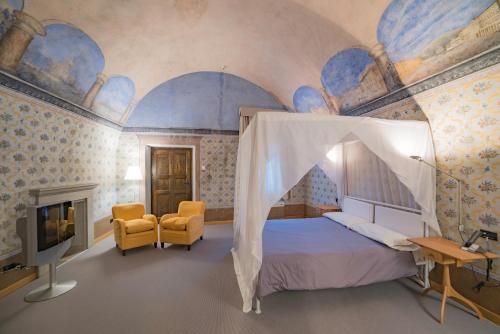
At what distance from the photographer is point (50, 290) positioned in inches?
A: 107

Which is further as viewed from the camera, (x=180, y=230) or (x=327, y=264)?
(x=180, y=230)

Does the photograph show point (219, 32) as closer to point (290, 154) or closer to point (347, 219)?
point (290, 154)

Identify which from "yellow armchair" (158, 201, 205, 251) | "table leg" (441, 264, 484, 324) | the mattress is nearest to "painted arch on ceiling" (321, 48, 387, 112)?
the mattress

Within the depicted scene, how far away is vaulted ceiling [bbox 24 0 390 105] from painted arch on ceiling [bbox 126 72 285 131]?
40 centimetres

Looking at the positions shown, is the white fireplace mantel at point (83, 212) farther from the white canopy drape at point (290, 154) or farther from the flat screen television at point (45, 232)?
the white canopy drape at point (290, 154)

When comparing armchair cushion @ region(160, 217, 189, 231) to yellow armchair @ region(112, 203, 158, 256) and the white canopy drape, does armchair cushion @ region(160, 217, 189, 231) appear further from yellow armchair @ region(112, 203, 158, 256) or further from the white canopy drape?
the white canopy drape

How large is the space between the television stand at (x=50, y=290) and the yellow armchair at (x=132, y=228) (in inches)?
39.7

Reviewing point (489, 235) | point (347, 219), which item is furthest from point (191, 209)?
point (489, 235)

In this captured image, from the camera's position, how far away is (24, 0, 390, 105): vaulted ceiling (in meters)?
2.87

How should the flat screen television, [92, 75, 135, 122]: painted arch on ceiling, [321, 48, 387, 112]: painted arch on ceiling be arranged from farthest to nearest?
[92, 75, 135, 122]: painted arch on ceiling, [321, 48, 387, 112]: painted arch on ceiling, the flat screen television

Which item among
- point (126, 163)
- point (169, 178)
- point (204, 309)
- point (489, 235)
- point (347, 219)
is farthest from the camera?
point (169, 178)

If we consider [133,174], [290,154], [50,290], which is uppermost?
[290,154]

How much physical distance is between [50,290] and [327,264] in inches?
140

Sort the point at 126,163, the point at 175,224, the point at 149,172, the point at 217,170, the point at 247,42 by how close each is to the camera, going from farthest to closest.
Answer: the point at 217,170 < the point at 149,172 < the point at 126,163 < the point at 247,42 < the point at 175,224
